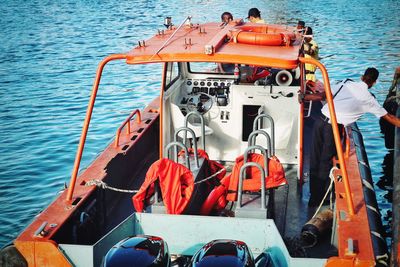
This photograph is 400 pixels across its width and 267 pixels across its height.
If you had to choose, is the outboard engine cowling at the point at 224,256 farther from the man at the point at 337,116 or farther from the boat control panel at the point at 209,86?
the boat control panel at the point at 209,86

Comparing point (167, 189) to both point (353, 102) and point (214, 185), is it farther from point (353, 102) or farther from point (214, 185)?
point (353, 102)

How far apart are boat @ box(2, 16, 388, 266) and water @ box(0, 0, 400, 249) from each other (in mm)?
3683

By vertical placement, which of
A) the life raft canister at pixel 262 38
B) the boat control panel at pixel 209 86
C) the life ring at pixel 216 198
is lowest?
the life ring at pixel 216 198

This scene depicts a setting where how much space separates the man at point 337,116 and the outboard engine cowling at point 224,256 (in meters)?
3.12

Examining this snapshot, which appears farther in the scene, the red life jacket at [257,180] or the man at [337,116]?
the man at [337,116]

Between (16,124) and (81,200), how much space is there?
35.5ft

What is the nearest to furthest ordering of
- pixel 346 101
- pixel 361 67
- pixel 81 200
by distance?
pixel 81 200, pixel 346 101, pixel 361 67

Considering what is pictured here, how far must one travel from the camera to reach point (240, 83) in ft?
31.6

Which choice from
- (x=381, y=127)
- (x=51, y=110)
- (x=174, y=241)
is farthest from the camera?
(x=51, y=110)

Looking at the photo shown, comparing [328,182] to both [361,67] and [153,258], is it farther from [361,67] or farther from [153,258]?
[361,67]

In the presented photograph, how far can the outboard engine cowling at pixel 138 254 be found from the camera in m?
4.80

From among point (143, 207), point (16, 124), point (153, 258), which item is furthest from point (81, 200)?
point (16, 124)

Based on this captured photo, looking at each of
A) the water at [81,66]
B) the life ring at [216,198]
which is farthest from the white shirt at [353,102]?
the water at [81,66]

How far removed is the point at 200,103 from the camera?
30.8 feet
